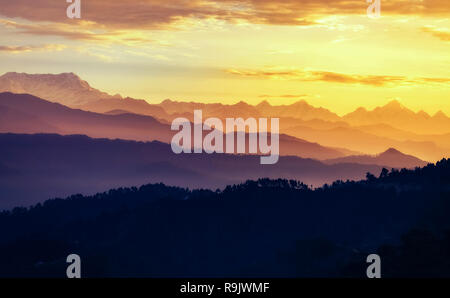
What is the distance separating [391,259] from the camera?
575 feet
